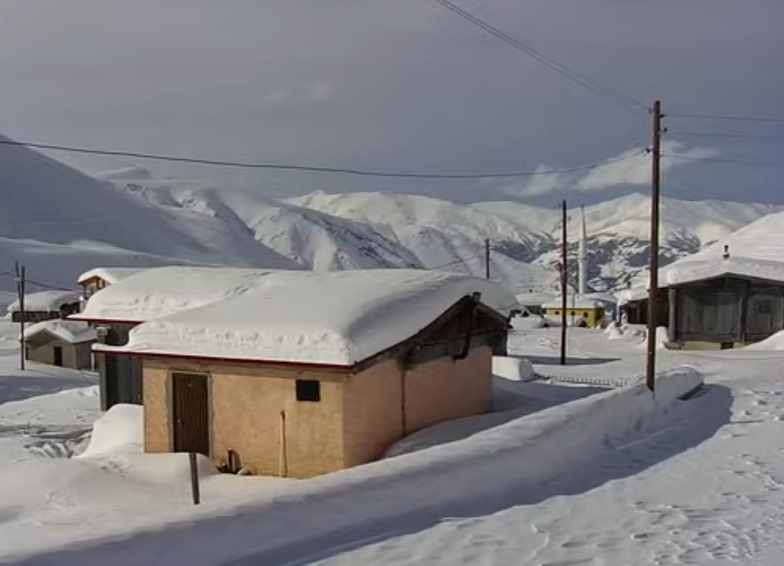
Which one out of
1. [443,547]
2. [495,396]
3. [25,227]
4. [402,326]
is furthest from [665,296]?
[25,227]

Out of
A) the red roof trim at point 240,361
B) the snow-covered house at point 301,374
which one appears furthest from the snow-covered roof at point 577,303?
the red roof trim at point 240,361

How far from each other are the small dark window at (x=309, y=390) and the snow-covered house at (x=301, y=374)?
0.02 m

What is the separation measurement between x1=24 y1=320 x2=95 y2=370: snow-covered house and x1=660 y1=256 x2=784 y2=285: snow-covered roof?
104ft

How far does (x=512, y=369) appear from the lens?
995 inches

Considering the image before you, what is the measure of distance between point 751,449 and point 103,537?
10.8m

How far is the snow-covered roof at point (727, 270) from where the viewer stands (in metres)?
33.2

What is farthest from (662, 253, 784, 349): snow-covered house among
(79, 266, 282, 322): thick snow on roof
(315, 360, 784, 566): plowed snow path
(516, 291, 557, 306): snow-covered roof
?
(516, 291, 557, 306): snow-covered roof

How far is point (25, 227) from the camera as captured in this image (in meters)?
174

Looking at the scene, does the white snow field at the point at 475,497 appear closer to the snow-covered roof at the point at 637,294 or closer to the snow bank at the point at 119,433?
the snow bank at the point at 119,433

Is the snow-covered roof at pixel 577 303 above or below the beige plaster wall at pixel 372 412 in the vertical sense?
below

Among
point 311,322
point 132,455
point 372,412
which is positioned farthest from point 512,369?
point 132,455

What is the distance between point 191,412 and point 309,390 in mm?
2576

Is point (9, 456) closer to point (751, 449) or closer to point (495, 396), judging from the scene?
point (495, 396)

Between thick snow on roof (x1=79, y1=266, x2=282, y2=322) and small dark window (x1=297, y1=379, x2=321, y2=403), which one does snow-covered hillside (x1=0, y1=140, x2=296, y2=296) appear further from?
small dark window (x1=297, y1=379, x2=321, y2=403)
